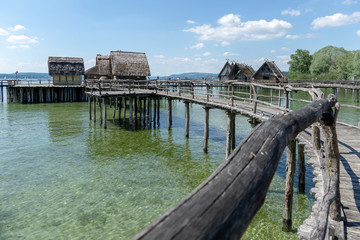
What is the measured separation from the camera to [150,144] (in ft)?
48.5

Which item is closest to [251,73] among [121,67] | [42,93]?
[121,67]

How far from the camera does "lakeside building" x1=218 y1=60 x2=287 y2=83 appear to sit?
161ft

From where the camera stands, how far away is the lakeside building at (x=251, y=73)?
48.9 m

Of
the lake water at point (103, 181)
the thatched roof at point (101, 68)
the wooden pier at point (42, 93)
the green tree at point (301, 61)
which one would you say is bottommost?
the lake water at point (103, 181)

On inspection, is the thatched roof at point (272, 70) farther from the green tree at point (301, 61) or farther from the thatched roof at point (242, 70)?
the green tree at point (301, 61)

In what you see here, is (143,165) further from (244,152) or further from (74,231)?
(244,152)

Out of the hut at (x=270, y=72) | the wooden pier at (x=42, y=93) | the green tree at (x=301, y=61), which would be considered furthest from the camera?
the green tree at (x=301, y=61)

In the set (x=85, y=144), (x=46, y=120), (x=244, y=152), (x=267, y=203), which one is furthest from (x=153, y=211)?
(x=46, y=120)

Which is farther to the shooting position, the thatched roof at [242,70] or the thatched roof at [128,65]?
the thatched roof at [242,70]

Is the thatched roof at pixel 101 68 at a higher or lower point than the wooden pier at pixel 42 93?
higher

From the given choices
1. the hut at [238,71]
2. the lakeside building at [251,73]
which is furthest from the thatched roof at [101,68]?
the hut at [238,71]

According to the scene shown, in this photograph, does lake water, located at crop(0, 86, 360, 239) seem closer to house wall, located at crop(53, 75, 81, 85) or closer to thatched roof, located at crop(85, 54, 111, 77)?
thatched roof, located at crop(85, 54, 111, 77)

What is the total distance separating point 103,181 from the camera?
957 centimetres

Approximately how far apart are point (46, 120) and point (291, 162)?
2033cm
